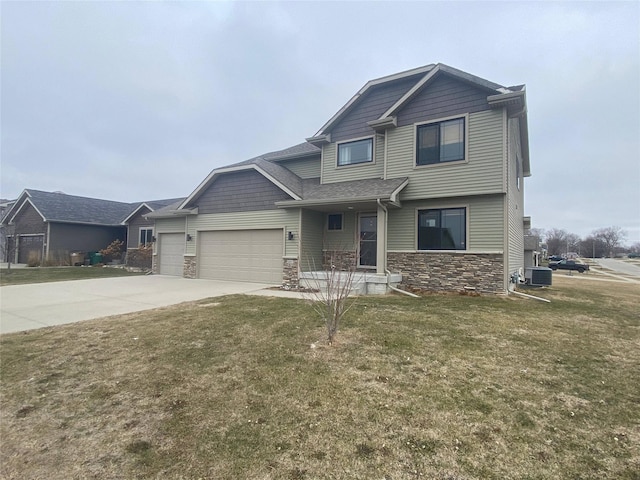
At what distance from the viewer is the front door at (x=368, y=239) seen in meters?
12.2

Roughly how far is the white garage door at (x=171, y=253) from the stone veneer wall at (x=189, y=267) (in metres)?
1.08

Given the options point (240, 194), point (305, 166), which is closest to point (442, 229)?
point (305, 166)

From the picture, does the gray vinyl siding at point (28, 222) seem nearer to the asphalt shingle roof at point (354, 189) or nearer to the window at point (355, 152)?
the asphalt shingle roof at point (354, 189)

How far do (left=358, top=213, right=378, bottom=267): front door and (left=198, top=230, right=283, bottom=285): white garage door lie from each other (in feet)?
10.7

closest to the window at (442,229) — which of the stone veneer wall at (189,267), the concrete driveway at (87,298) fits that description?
the concrete driveway at (87,298)

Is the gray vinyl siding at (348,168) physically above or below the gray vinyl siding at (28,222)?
above

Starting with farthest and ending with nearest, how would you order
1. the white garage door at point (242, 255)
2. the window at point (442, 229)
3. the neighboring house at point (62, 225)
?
the neighboring house at point (62, 225), the white garage door at point (242, 255), the window at point (442, 229)

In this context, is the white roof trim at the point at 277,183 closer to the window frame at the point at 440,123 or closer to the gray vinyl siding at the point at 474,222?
the gray vinyl siding at the point at 474,222

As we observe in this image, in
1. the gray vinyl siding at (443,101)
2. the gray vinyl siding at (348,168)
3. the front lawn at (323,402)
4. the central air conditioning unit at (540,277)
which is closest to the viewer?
the front lawn at (323,402)

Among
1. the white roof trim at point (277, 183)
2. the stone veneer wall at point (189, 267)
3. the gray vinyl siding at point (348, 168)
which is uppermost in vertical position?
the gray vinyl siding at point (348, 168)

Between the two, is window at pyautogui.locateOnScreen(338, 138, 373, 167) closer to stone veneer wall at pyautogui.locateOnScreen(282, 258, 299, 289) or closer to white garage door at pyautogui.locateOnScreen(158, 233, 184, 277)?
stone veneer wall at pyautogui.locateOnScreen(282, 258, 299, 289)

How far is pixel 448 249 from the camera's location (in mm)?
10734

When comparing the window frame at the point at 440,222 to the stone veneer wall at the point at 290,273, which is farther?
the stone veneer wall at the point at 290,273

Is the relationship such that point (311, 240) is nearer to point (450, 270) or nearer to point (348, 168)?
point (348, 168)
